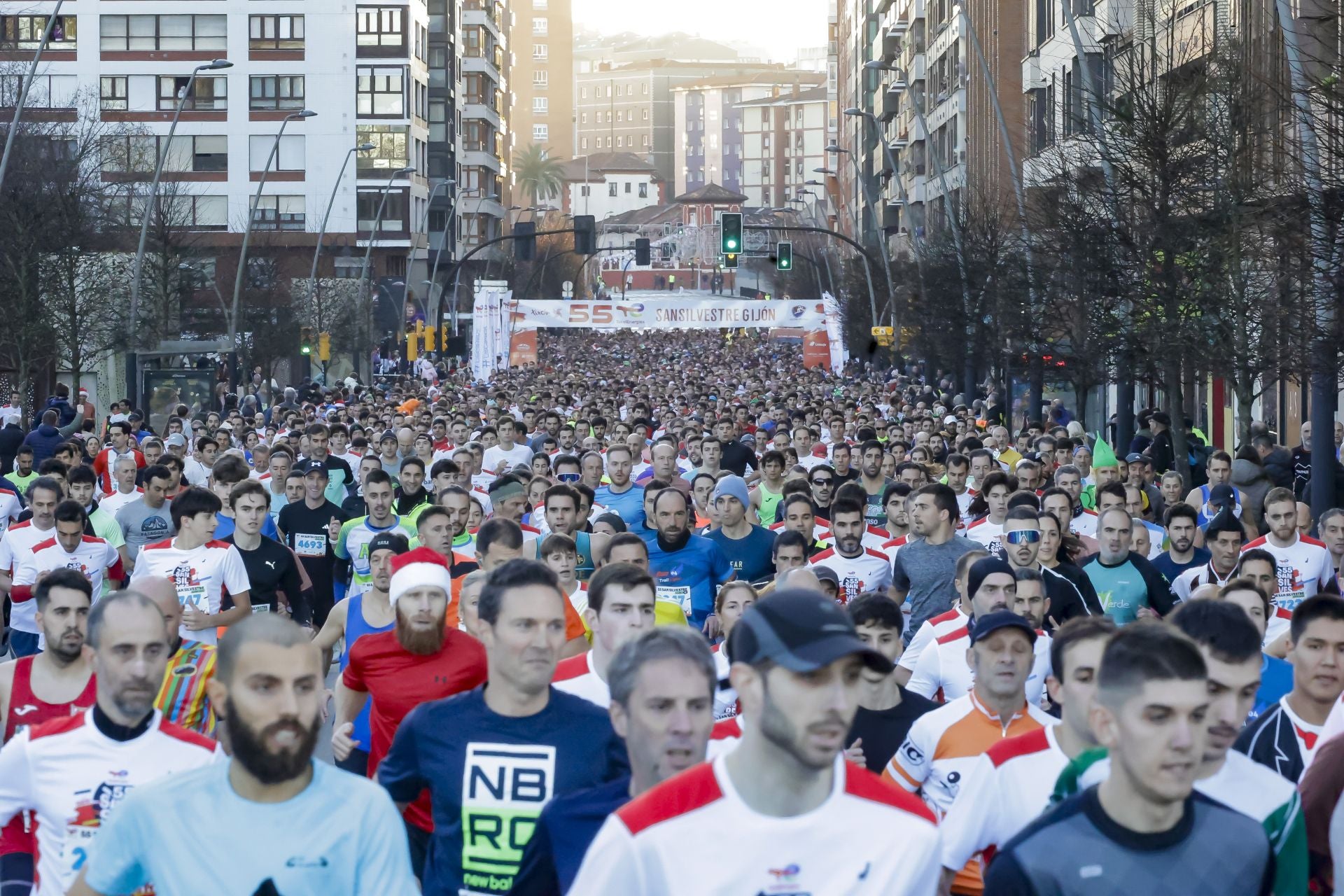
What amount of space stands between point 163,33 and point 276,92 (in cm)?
471

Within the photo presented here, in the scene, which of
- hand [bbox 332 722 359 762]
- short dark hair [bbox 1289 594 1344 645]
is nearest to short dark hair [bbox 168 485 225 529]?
hand [bbox 332 722 359 762]

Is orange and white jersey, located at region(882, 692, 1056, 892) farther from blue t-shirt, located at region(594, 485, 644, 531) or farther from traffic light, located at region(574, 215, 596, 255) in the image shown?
traffic light, located at region(574, 215, 596, 255)

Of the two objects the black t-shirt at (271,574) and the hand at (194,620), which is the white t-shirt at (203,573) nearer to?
the hand at (194,620)

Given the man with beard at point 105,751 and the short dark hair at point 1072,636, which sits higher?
the short dark hair at point 1072,636

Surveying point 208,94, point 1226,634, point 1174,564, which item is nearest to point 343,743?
point 1226,634

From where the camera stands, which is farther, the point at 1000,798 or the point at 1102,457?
the point at 1102,457

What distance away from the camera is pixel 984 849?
5562 millimetres

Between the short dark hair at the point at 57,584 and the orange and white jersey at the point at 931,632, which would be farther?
the orange and white jersey at the point at 931,632

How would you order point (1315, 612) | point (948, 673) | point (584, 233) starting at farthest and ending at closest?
point (584, 233), point (948, 673), point (1315, 612)

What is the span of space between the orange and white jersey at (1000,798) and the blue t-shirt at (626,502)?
9.72m

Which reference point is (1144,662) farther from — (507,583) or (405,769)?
(405,769)

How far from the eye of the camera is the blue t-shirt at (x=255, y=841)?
13.9 feet

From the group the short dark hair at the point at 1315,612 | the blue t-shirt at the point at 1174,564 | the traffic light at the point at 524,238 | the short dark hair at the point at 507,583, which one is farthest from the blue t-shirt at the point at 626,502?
the traffic light at the point at 524,238

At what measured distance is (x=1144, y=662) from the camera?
3.99m
